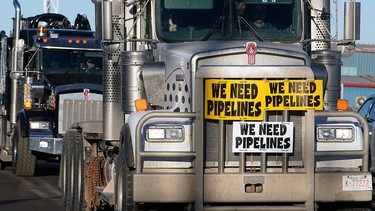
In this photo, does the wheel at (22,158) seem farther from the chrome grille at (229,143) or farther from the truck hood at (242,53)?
the chrome grille at (229,143)

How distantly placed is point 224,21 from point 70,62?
11355 mm

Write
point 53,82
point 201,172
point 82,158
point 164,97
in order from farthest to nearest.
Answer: point 53,82, point 82,158, point 164,97, point 201,172

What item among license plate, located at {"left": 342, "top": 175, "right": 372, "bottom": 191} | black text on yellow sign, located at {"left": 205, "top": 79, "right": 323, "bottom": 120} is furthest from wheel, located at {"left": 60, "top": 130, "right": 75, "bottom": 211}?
license plate, located at {"left": 342, "top": 175, "right": 372, "bottom": 191}

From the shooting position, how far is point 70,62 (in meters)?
23.6

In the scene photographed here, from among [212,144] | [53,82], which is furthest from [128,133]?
[53,82]

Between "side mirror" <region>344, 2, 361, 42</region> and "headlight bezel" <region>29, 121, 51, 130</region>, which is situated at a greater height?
"side mirror" <region>344, 2, 361, 42</region>

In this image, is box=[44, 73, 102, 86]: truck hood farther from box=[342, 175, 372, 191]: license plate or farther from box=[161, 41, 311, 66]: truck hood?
box=[342, 175, 372, 191]: license plate

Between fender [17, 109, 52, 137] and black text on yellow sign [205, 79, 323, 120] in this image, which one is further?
fender [17, 109, 52, 137]

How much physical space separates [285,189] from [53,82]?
12.9 metres

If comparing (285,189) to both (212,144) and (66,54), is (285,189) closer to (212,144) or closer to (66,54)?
(212,144)

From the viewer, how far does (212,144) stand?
35.9 ft

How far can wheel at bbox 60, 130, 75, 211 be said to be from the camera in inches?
618

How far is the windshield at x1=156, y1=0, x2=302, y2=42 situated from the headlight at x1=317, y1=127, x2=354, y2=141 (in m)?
1.90

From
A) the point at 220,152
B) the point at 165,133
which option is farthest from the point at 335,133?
the point at 165,133
